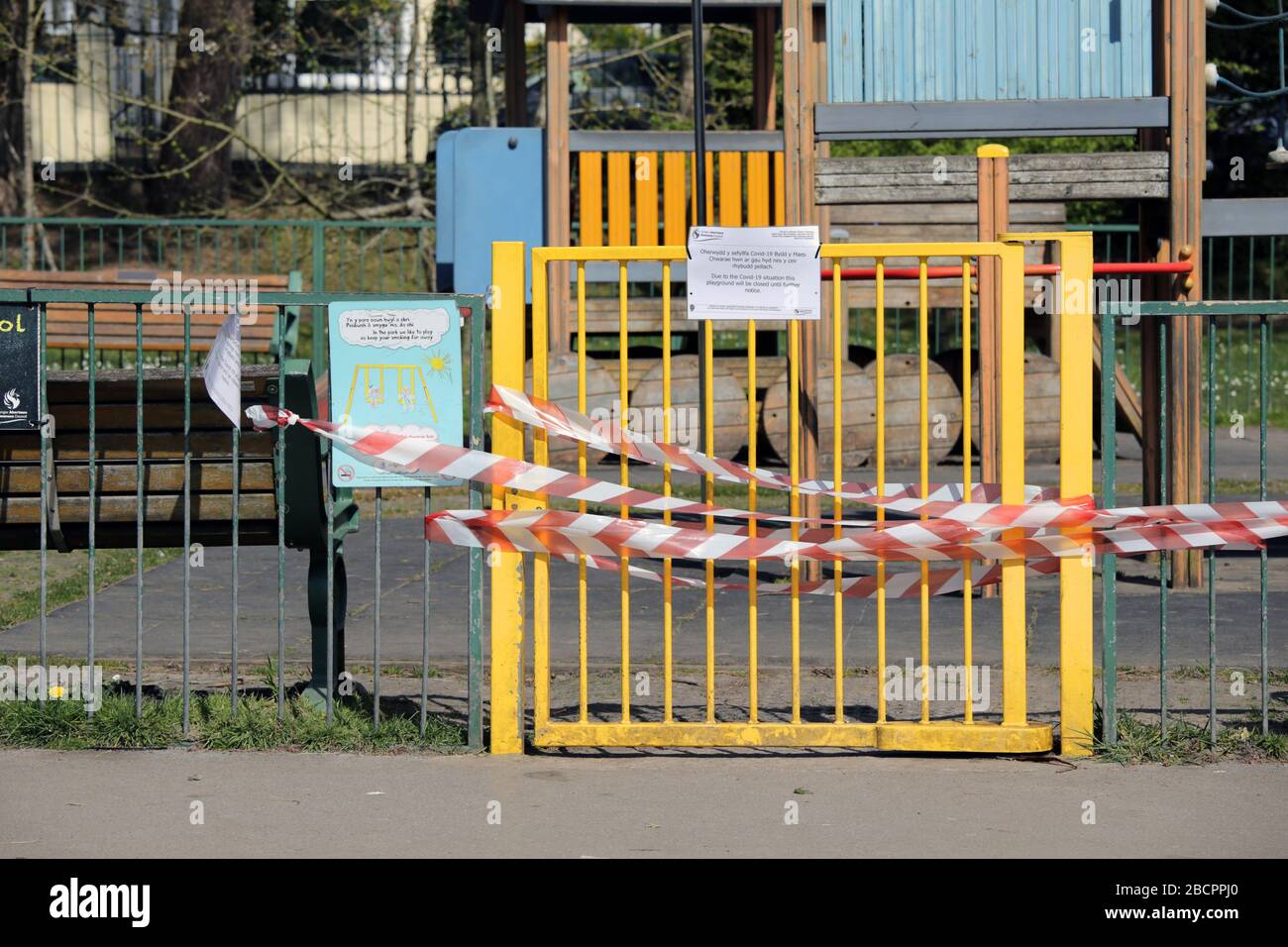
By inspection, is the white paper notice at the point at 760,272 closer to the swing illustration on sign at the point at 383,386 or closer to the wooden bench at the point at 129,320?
the swing illustration on sign at the point at 383,386

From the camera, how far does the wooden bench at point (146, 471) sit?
6.41 m

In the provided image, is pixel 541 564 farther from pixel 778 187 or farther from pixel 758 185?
pixel 778 187

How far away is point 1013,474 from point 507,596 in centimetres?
171

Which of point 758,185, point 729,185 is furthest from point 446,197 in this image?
point 758,185

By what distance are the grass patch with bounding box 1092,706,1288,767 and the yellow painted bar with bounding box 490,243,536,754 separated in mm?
1935

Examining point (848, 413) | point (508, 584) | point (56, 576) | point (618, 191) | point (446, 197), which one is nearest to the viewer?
point (508, 584)

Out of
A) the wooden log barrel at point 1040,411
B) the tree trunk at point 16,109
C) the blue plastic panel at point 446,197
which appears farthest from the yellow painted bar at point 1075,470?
the tree trunk at point 16,109

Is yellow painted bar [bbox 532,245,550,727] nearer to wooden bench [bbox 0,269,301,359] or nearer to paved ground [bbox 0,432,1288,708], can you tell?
paved ground [bbox 0,432,1288,708]

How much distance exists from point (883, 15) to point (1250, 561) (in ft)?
12.0

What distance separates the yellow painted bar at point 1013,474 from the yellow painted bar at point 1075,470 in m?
0.14

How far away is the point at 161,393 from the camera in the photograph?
643 centimetres

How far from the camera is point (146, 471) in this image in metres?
6.45

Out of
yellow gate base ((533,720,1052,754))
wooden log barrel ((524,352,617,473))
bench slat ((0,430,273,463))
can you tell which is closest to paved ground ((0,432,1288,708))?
yellow gate base ((533,720,1052,754))

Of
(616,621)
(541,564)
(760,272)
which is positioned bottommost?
(616,621)
